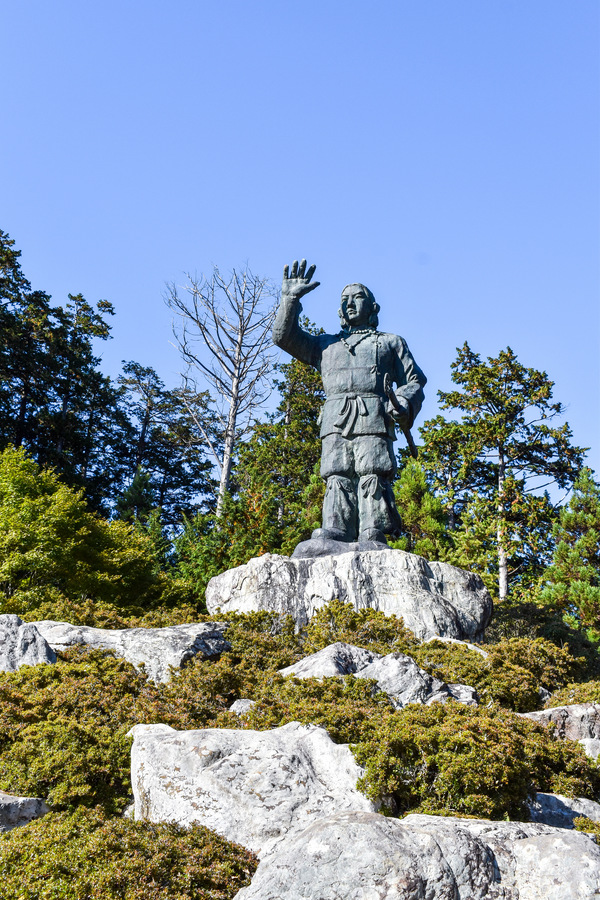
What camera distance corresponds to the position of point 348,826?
9.89 feet

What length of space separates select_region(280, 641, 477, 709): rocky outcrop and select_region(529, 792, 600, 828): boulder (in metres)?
0.95

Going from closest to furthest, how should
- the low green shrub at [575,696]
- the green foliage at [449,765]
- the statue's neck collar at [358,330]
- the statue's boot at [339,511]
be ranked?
the green foliage at [449,765] → the low green shrub at [575,696] → the statue's boot at [339,511] → the statue's neck collar at [358,330]

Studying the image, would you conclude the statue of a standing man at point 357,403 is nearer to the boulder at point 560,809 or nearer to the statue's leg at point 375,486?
the statue's leg at point 375,486

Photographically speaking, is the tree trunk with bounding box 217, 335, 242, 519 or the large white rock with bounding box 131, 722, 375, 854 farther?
the tree trunk with bounding box 217, 335, 242, 519

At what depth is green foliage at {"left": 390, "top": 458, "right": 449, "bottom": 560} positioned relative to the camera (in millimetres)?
17219

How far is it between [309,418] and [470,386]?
4711mm

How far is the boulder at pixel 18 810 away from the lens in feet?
14.1

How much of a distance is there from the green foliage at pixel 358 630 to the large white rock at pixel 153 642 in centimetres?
86

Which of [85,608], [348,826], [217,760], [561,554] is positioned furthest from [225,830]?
[561,554]

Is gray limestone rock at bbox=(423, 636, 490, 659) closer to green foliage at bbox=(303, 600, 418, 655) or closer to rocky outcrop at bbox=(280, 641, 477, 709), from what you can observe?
green foliage at bbox=(303, 600, 418, 655)

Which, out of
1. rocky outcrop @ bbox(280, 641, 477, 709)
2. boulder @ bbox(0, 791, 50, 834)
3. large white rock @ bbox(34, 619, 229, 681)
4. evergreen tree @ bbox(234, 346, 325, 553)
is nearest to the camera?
boulder @ bbox(0, 791, 50, 834)

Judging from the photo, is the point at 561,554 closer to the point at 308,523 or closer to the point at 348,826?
the point at 308,523


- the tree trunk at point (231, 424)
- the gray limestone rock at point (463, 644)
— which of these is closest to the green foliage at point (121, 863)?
the gray limestone rock at point (463, 644)

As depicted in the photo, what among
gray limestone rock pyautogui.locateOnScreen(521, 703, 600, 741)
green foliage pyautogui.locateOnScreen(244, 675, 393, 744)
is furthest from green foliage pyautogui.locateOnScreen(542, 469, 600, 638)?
green foliage pyautogui.locateOnScreen(244, 675, 393, 744)
